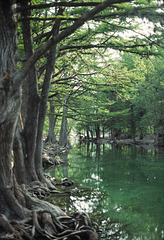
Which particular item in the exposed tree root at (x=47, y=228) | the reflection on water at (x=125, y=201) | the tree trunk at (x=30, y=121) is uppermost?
the tree trunk at (x=30, y=121)

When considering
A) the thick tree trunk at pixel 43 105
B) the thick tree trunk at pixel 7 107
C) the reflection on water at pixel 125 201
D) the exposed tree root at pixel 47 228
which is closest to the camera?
the exposed tree root at pixel 47 228

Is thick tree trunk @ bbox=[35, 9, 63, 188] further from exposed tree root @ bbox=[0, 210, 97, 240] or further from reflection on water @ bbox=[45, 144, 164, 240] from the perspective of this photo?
exposed tree root @ bbox=[0, 210, 97, 240]

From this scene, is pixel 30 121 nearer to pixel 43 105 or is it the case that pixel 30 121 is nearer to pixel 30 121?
pixel 30 121

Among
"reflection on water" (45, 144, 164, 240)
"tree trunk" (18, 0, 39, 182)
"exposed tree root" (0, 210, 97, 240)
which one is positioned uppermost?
"tree trunk" (18, 0, 39, 182)

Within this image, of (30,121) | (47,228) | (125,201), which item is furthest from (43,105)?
(47,228)

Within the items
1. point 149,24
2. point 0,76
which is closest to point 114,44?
point 149,24

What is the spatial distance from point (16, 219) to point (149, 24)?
5.01m

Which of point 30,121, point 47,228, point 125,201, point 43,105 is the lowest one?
point 125,201

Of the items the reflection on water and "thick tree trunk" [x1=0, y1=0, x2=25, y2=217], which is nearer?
"thick tree trunk" [x1=0, y1=0, x2=25, y2=217]

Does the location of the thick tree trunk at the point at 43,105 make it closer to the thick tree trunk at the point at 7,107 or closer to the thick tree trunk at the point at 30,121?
the thick tree trunk at the point at 30,121

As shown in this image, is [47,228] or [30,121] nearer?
[47,228]

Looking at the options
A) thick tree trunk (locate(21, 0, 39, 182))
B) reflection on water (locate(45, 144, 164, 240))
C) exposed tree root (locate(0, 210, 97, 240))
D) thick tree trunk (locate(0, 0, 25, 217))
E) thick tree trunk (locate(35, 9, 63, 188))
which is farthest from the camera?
thick tree trunk (locate(35, 9, 63, 188))

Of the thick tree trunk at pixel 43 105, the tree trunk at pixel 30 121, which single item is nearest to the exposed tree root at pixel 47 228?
the tree trunk at pixel 30 121

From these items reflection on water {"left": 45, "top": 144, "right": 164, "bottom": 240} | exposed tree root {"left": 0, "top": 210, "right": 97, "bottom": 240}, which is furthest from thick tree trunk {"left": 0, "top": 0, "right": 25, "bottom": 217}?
reflection on water {"left": 45, "top": 144, "right": 164, "bottom": 240}
